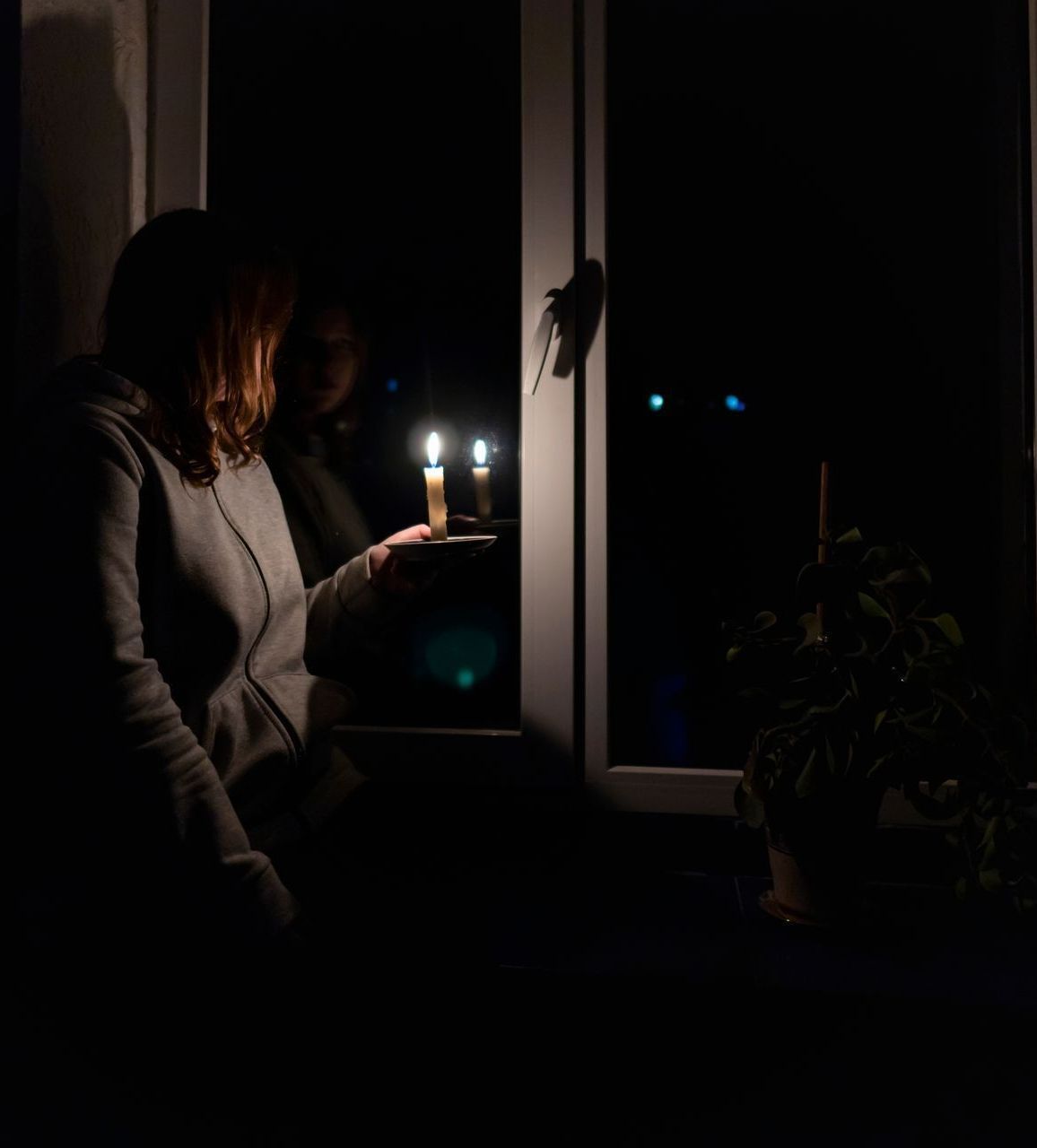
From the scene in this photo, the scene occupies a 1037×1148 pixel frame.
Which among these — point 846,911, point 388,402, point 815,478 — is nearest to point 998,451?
point 815,478

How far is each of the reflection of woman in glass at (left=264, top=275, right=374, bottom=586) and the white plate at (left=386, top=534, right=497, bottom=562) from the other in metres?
0.28

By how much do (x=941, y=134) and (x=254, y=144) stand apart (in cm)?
111

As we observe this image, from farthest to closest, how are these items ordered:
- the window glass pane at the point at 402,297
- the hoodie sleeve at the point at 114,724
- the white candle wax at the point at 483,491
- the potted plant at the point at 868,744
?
the window glass pane at the point at 402,297
the white candle wax at the point at 483,491
the potted plant at the point at 868,744
the hoodie sleeve at the point at 114,724

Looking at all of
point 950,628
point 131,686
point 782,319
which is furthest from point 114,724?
point 782,319

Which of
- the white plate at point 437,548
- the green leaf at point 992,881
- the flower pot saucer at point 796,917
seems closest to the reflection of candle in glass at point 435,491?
the white plate at point 437,548

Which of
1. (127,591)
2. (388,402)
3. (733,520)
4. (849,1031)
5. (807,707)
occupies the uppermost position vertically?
(388,402)

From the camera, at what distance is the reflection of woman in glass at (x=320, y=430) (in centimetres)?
130

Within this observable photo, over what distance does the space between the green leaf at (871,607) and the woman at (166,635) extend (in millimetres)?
703

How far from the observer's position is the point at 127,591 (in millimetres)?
804

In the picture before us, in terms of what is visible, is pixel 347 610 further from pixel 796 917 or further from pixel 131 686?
pixel 796 917

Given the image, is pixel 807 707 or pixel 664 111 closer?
pixel 807 707

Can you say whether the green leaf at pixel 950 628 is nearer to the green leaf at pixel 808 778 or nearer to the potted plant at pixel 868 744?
the potted plant at pixel 868 744

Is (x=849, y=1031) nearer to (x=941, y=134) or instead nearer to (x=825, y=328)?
(x=825, y=328)

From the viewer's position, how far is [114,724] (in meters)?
0.78
